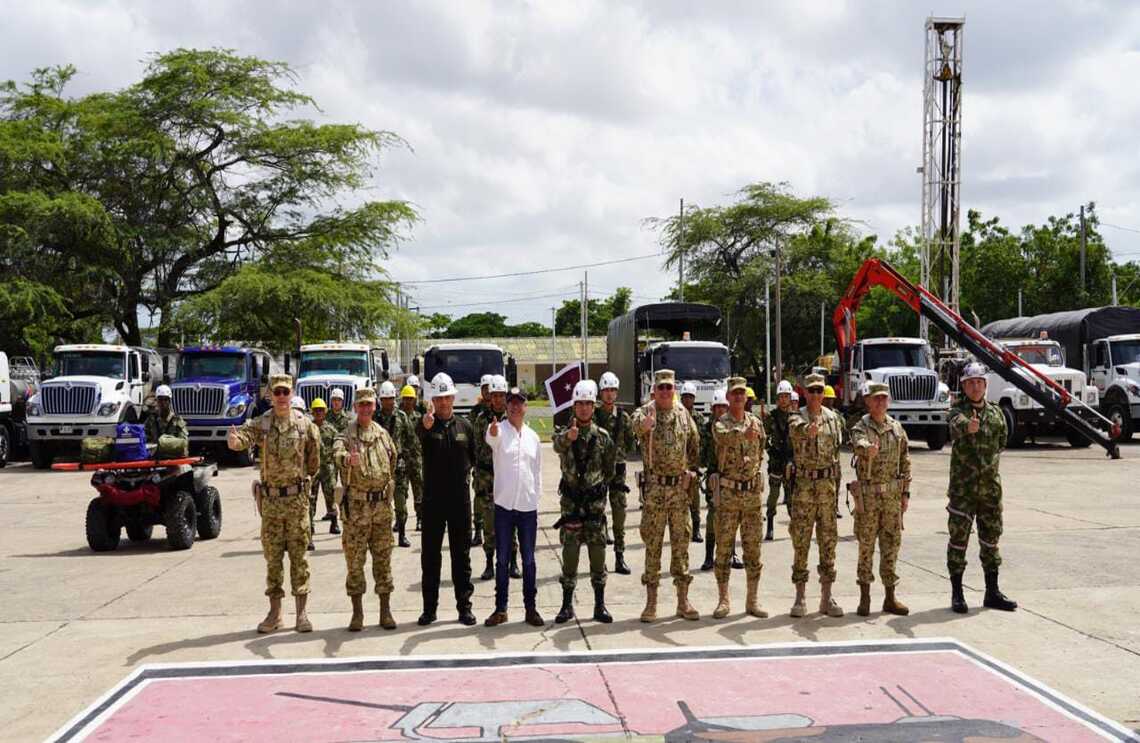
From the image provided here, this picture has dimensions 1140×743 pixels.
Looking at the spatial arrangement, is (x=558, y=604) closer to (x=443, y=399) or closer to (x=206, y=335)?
(x=443, y=399)

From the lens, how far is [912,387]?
25297mm

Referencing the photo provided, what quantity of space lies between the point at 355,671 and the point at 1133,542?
8.74 m

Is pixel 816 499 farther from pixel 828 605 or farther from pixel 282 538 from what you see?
pixel 282 538

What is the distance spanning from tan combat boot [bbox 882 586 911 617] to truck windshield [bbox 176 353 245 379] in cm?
1980

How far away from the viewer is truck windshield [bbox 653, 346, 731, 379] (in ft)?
80.1

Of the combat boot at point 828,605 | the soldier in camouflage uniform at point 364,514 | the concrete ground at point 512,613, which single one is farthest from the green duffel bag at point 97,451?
the combat boot at point 828,605

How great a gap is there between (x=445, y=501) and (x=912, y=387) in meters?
19.1

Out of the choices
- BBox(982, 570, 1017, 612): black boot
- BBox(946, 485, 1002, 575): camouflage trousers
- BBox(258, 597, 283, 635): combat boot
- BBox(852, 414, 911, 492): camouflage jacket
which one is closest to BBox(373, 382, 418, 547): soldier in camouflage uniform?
BBox(258, 597, 283, 635): combat boot

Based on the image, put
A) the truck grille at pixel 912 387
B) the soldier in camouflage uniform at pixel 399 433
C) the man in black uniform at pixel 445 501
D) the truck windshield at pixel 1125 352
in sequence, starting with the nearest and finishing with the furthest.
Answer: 1. the man in black uniform at pixel 445 501
2. the soldier in camouflage uniform at pixel 399 433
3. the truck grille at pixel 912 387
4. the truck windshield at pixel 1125 352

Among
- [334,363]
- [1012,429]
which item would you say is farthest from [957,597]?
[334,363]

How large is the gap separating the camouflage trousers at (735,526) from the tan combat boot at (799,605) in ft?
1.11

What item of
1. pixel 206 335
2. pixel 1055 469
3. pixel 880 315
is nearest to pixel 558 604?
pixel 1055 469

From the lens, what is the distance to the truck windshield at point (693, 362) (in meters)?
24.4

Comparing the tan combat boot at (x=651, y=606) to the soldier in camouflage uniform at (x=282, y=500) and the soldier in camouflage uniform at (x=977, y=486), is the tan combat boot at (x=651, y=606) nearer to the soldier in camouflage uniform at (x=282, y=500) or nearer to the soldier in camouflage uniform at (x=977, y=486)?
the soldier in camouflage uniform at (x=977, y=486)
